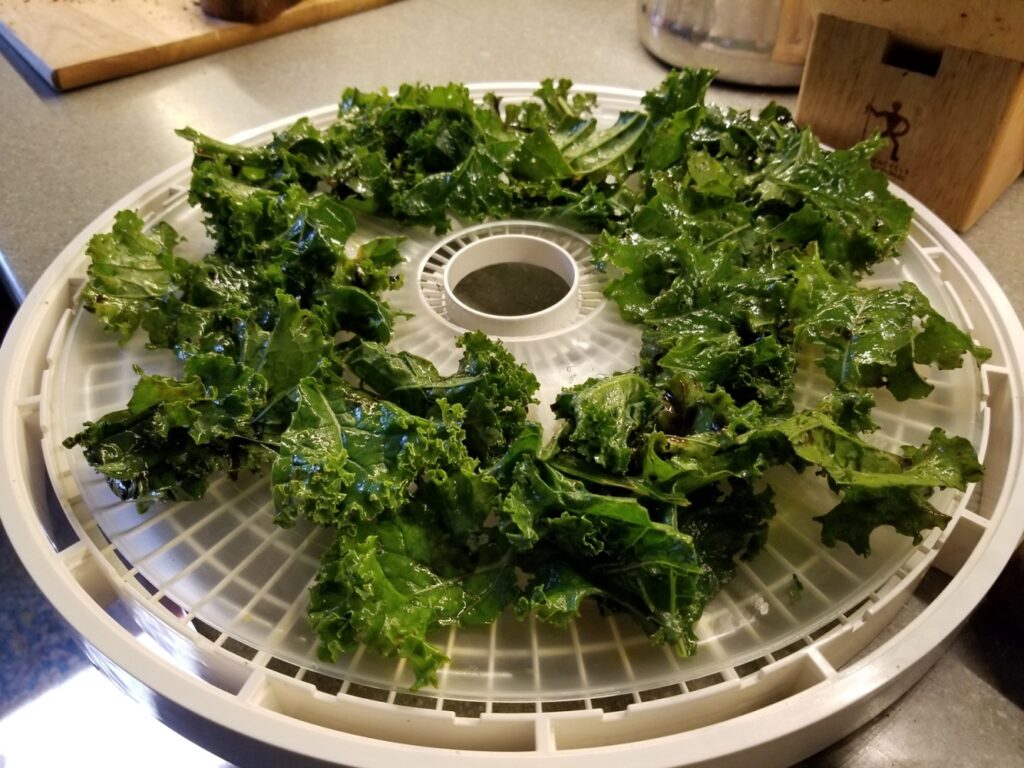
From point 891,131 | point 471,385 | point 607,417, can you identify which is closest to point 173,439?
point 471,385

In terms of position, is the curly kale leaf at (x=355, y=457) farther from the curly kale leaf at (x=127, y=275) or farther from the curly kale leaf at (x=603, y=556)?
the curly kale leaf at (x=127, y=275)

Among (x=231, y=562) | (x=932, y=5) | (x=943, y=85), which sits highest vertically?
(x=932, y=5)

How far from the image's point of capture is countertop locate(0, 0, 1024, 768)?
71 cm

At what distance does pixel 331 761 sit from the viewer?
58 centimetres

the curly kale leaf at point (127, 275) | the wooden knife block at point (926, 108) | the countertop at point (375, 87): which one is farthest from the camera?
the wooden knife block at point (926, 108)

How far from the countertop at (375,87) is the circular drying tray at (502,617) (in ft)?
0.27

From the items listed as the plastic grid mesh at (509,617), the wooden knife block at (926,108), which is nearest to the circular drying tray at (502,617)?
the plastic grid mesh at (509,617)

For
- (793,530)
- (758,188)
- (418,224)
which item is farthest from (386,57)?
(793,530)

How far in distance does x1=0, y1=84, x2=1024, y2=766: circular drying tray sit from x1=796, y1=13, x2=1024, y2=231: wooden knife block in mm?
285

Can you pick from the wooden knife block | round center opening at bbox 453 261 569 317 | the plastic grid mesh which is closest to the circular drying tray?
the plastic grid mesh

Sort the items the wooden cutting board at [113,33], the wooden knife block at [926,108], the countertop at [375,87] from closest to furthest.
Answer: the countertop at [375,87]
the wooden knife block at [926,108]
the wooden cutting board at [113,33]

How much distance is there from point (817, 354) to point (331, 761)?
0.64m

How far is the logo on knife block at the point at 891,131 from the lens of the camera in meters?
1.13

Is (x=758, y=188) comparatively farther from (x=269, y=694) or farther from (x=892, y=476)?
(x=269, y=694)
